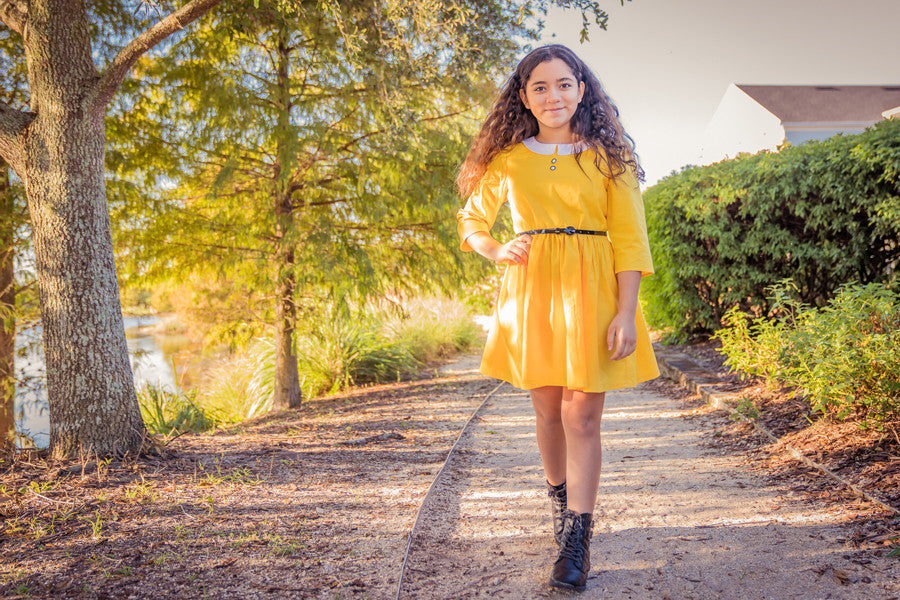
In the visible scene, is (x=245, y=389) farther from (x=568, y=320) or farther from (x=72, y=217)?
(x=568, y=320)

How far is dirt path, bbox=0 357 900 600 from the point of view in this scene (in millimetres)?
2146

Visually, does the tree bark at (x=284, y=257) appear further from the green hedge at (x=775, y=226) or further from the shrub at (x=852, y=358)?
the green hedge at (x=775, y=226)

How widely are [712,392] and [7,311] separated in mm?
5748

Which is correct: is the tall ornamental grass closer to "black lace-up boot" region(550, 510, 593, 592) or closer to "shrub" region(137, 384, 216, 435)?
"shrub" region(137, 384, 216, 435)

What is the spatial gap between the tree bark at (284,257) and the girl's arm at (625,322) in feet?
10.5

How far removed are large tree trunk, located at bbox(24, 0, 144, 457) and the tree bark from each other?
56.2 inches

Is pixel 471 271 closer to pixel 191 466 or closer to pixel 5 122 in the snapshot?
pixel 191 466

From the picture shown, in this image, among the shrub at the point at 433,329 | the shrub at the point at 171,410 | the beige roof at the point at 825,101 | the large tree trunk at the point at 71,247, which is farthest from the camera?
the beige roof at the point at 825,101

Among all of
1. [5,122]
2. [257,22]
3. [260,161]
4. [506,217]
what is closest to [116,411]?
[5,122]

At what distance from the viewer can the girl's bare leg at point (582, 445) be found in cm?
216

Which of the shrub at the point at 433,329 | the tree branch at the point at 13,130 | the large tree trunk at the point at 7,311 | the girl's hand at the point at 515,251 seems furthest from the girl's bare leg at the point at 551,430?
the shrub at the point at 433,329

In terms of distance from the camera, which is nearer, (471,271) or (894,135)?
(894,135)

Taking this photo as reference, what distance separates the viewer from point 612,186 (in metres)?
2.19

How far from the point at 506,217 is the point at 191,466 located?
3.22 m
